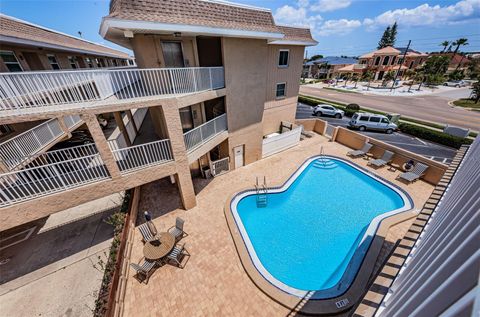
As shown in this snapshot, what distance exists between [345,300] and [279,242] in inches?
134

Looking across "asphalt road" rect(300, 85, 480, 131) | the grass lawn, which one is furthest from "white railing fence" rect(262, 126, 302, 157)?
the grass lawn

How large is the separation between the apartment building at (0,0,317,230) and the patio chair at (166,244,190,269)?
8.87 feet

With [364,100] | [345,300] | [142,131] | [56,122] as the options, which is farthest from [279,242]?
[364,100]

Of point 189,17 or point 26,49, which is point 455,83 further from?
point 26,49

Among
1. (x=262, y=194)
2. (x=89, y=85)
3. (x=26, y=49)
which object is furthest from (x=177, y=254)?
(x=26, y=49)

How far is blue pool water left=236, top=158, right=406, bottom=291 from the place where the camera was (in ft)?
27.0

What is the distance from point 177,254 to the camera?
8016mm

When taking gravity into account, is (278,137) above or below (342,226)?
above

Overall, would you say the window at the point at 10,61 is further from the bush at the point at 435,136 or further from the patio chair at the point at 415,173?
the bush at the point at 435,136

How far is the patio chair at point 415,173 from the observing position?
12281 mm

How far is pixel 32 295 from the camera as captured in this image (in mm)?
7426

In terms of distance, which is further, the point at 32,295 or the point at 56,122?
the point at 56,122

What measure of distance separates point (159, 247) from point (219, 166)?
263 inches

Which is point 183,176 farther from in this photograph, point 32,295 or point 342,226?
point 342,226
